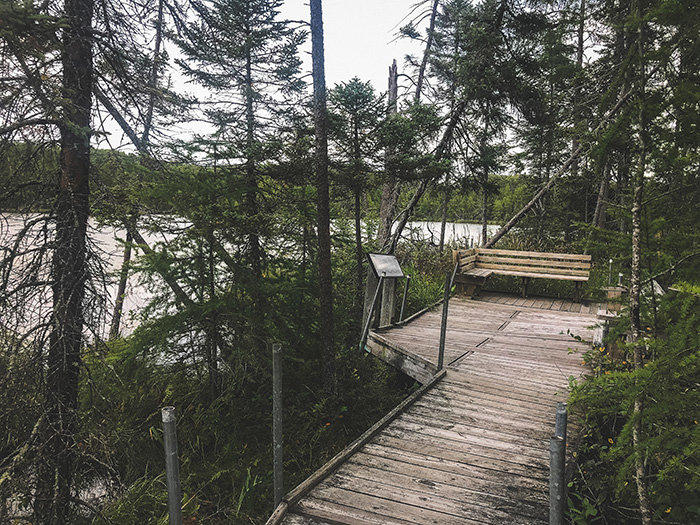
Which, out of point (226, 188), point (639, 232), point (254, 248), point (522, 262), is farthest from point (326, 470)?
point (522, 262)

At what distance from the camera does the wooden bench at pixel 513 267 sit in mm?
10187

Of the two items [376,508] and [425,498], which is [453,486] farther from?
[376,508]

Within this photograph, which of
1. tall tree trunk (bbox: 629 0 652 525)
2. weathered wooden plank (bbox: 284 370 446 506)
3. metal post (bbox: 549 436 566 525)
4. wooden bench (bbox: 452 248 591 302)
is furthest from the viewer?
wooden bench (bbox: 452 248 591 302)

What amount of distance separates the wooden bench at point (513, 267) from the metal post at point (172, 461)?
8403 millimetres

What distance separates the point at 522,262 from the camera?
420 inches

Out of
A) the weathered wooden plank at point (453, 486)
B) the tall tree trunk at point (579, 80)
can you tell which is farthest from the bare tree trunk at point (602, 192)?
the weathered wooden plank at point (453, 486)

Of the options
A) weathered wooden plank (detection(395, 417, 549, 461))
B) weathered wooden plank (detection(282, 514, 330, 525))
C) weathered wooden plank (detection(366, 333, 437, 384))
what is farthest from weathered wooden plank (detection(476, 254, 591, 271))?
weathered wooden plank (detection(282, 514, 330, 525))

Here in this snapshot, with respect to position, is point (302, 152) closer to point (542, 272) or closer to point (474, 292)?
point (474, 292)

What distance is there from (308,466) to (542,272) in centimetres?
723

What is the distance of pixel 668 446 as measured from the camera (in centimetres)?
228

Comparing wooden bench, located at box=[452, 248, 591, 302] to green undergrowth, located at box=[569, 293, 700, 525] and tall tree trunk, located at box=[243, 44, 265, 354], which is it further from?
green undergrowth, located at box=[569, 293, 700, 525]

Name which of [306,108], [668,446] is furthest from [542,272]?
[668,446]

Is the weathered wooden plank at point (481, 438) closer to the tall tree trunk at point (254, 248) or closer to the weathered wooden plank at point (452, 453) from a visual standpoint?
the weathered wooden plank at point (452, 453)

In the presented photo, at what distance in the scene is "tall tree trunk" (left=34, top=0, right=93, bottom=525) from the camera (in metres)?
3.51
